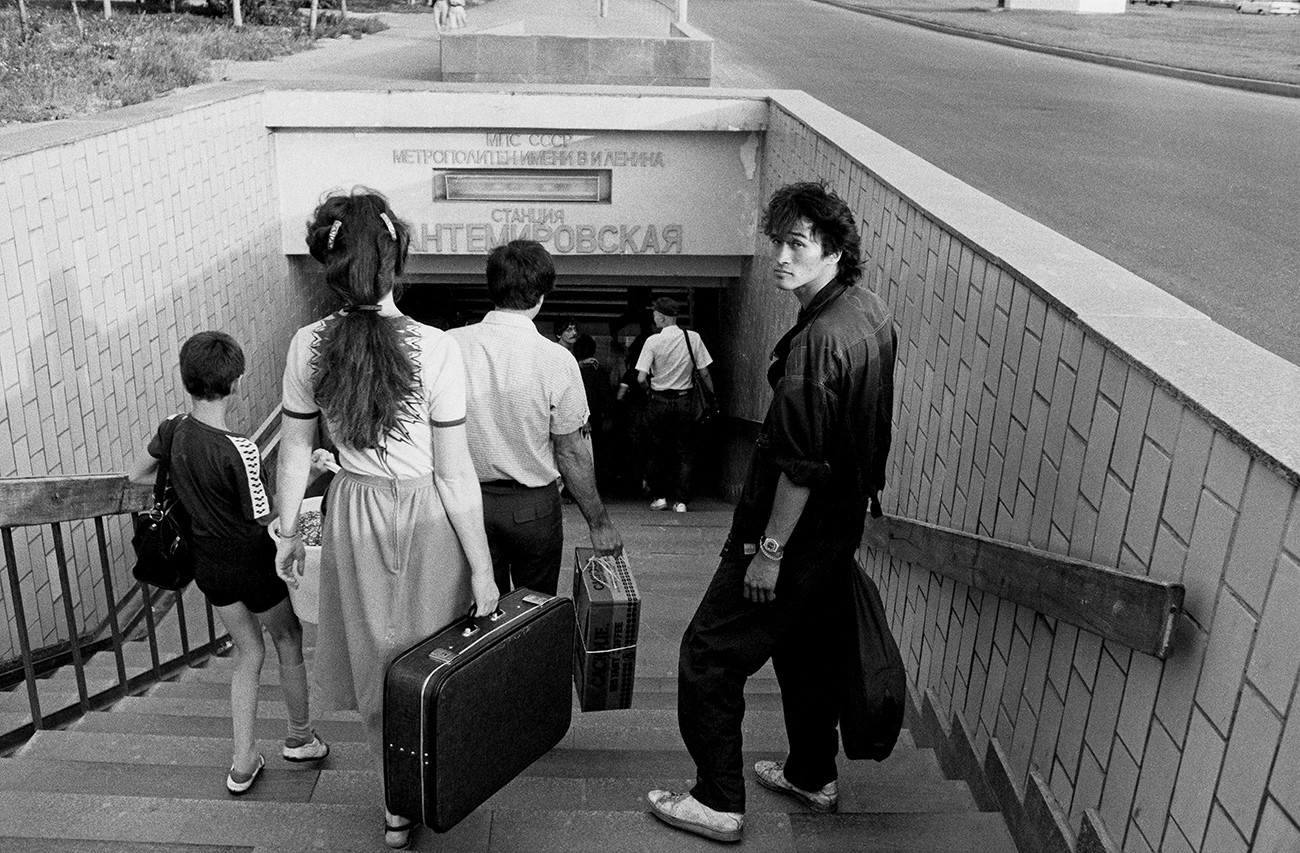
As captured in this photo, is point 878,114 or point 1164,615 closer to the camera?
point 1164,615

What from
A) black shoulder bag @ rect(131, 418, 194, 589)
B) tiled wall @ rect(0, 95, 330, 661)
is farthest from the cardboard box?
tiled wall @ rect(0, 95, 330, 661)

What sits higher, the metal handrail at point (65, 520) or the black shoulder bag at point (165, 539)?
the black shoulder bag at point (165, 539)

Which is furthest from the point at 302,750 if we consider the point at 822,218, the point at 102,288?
the point at 102,288

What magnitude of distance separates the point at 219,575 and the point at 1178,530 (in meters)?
2.43

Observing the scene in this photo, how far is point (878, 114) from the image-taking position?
37.4 feet

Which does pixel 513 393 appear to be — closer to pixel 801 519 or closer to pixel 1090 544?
pixel 801 519

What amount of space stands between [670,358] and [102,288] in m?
3.87

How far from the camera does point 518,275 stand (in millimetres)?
3332

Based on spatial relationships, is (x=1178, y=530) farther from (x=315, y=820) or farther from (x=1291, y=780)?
(x=315, y=820)

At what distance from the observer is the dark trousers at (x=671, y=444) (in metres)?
8.57

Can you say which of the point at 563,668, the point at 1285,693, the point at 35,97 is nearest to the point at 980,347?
the point at 563,668

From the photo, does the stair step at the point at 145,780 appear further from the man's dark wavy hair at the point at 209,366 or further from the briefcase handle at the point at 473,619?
the man's dark wavy hair at the point at 209,366

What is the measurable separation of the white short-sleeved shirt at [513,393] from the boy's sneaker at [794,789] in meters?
1.09

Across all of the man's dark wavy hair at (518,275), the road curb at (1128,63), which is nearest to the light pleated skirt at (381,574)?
the man's dark wavy hair at (518,275)
